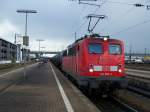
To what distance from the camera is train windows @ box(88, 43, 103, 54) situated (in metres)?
19.9

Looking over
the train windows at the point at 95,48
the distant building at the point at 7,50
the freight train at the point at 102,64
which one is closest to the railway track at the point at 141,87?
the freight train at the point at 102,64

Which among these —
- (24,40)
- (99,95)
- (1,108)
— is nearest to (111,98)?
(99,95)

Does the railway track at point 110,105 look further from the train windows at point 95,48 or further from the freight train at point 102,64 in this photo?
the train windows at point 95,48

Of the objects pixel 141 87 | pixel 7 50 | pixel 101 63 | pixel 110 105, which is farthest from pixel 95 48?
pixel 7 50

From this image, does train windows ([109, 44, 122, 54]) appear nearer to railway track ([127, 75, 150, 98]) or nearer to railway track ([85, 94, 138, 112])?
railway track ([85, 94, 138, 112])

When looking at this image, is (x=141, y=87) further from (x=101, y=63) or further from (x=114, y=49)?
(x=101, y=63)

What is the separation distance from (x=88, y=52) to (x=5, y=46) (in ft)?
359

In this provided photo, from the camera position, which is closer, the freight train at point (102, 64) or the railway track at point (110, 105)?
the railway track at point (110, 105)

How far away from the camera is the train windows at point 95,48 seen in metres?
19.9

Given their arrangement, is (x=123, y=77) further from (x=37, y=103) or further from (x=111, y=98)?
(x=37, y=103)

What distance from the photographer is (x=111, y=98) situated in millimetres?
20891

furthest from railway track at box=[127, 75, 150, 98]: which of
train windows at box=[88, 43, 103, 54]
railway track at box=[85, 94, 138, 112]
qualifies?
train windows at box=[88, 43, 103, 54]

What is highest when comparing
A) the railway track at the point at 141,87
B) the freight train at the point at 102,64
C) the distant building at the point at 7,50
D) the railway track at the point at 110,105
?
the distant building at the point at 7,50

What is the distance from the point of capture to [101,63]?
19578 millimetres
